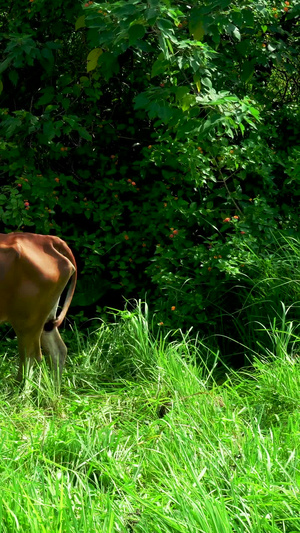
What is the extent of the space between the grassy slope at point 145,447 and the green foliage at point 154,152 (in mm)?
759

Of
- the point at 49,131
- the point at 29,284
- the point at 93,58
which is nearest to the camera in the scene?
the point at 29,284

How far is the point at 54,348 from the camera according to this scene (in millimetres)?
4531

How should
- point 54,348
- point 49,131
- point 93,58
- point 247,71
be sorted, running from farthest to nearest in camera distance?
point 247,71 → point 49,131 → point 93,58 → point 54,348

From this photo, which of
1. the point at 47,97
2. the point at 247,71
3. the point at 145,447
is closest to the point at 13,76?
the point at 47,97

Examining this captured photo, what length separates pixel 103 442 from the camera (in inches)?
138

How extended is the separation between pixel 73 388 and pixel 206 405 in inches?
38.9

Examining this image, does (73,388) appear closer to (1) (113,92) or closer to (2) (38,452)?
(2) (38,452)

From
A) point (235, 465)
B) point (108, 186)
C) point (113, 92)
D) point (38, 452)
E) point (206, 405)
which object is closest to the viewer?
point (235, 465)

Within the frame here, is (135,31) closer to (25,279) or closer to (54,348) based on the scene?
(25,279)

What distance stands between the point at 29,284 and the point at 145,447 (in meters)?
1.17

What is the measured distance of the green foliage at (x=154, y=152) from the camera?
4977mm

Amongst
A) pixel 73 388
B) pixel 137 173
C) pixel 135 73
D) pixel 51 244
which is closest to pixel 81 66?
pixel 135 73

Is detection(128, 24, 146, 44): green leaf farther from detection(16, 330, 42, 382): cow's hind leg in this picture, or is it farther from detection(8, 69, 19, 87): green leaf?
detection(16, 330, 42, 382): cow's hind leg

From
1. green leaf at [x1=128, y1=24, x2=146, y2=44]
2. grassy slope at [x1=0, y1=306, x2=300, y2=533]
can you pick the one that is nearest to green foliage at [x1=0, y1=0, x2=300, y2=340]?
green leaf at [x1=128, y1=24, x2=146, y2=44]
